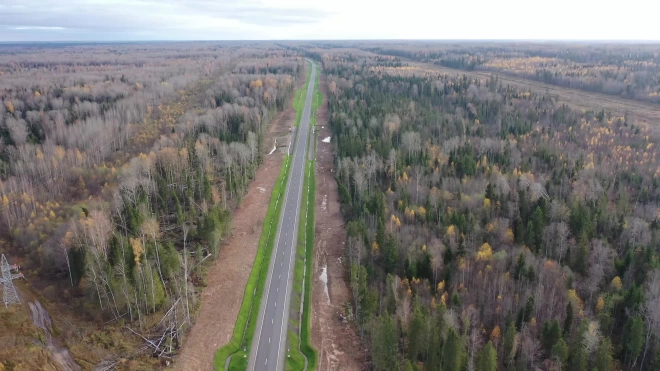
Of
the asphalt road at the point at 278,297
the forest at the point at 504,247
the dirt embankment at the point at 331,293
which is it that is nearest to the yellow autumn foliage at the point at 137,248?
the asphalt road at the point at 278,297

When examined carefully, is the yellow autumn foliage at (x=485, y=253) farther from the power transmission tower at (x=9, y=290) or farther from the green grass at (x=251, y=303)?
the power transmission tower at (x=9, y=290)

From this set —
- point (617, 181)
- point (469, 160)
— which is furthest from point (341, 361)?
point (617, 181)

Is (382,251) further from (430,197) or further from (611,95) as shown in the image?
(611,95)

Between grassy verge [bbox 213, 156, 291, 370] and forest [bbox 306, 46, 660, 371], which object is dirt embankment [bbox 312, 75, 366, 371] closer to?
forest [bbox 306, 46, 660, 371]

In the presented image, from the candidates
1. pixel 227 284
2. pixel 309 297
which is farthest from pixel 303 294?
pixel 227 284

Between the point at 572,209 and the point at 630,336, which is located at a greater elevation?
the point at 572,209

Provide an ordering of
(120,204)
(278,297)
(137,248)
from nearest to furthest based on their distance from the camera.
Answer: (137,248), (278,297), (120,204)

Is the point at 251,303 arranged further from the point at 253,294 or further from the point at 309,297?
the point at 309,297
